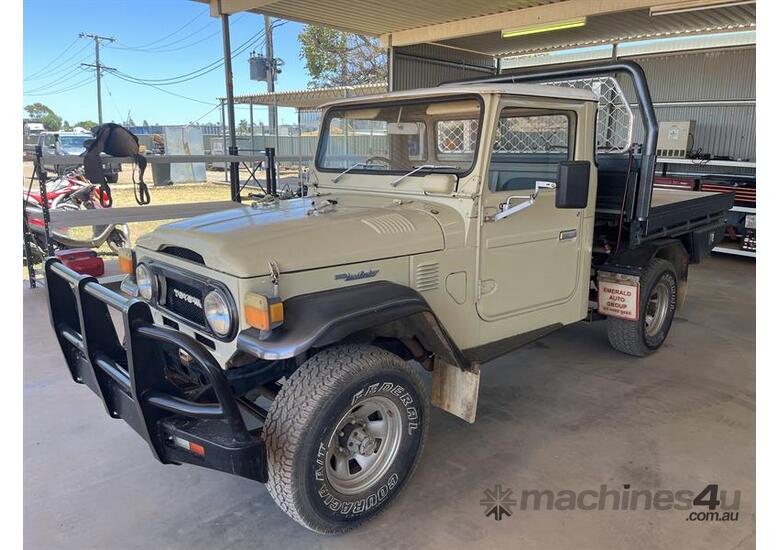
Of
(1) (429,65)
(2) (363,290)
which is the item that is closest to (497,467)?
(2) (363,290)

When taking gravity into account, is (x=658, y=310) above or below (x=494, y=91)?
below

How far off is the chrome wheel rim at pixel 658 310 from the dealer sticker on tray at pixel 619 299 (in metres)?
0.70

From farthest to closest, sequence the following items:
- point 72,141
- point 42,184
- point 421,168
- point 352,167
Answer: point 72,141 → point 42,184 → point 352,167 → point 421,168

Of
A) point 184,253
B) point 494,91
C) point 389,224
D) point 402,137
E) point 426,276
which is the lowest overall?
point 426,276

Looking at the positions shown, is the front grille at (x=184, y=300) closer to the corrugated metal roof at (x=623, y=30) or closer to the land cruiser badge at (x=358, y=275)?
the land cruiser badge at (x=358, y=275)

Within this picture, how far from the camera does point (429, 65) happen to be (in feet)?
37.8

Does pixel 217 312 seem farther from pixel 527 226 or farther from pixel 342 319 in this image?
pixel 527 226

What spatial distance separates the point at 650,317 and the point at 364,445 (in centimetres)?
341

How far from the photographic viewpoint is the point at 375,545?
262cm

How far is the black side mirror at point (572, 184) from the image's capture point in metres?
2.98

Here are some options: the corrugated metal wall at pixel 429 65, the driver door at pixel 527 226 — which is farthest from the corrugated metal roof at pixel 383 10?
the driver door at pixel 527 226

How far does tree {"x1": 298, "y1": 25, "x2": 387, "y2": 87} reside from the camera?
2623 cm

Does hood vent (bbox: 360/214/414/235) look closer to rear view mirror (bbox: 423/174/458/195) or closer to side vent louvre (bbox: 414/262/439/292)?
side vent louvre (bbox: 414/262/439/292)

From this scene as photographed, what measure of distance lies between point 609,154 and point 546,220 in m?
1.23
